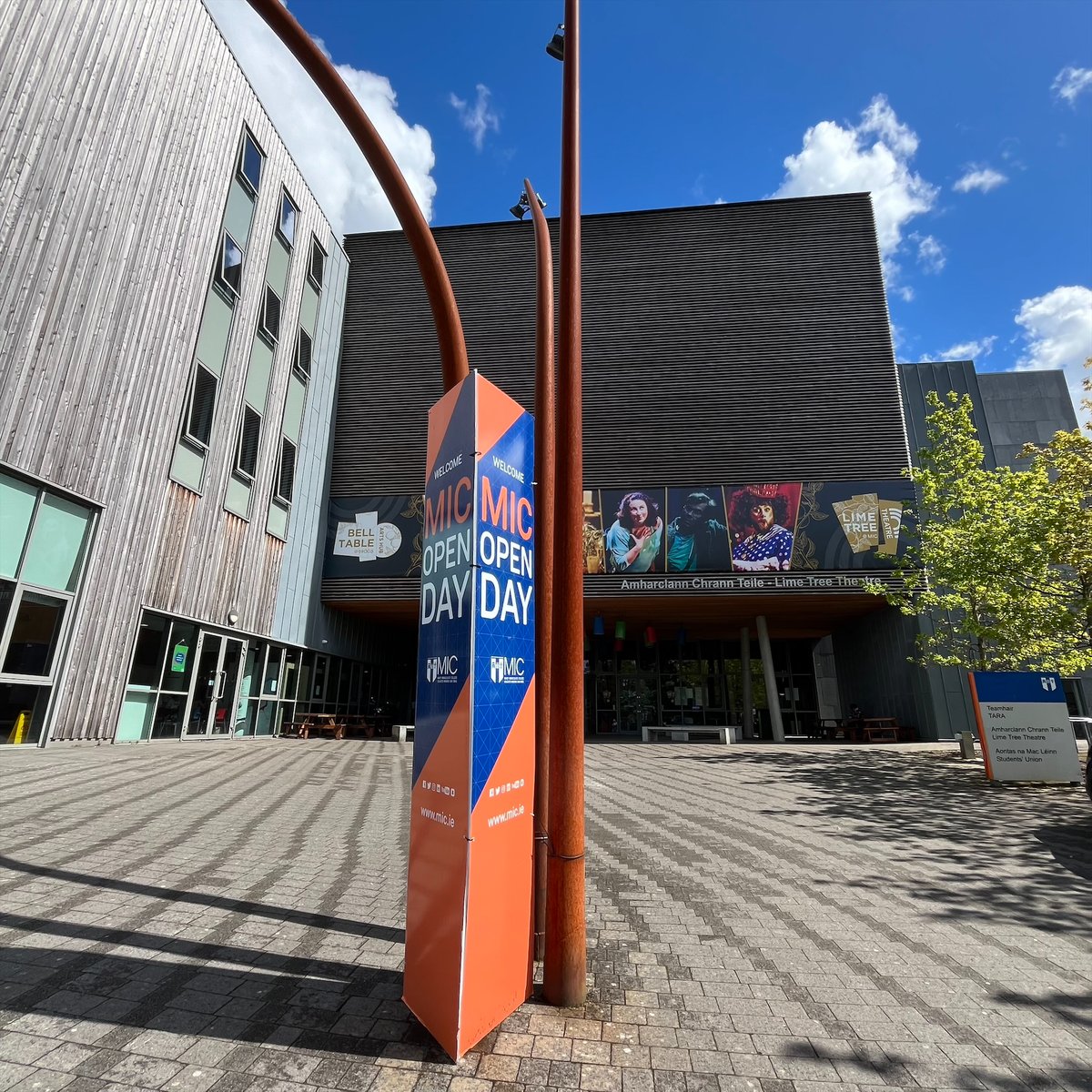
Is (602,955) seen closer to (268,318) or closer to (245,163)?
(268,318)

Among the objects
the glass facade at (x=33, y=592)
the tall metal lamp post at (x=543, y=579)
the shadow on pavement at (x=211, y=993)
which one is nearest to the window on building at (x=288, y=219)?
the glass facade at (x=33, y=592)

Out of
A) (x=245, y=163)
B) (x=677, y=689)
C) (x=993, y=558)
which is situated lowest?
(x=677, y=689)

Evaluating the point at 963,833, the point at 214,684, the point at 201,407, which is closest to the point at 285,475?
the point at 201,407

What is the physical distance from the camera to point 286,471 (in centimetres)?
2022

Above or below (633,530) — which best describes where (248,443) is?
above

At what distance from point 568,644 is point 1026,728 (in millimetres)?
11910

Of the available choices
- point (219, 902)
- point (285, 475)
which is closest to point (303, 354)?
point (285, 475)

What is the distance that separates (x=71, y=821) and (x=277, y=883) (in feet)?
10.3

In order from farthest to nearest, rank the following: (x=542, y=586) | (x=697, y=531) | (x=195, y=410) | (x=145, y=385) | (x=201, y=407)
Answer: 1. (x=697, y=531)
2. (x=201, y=407)
3. (x=195, y=410)
4. (x=145, y=385)
5. (x=542, y=586)

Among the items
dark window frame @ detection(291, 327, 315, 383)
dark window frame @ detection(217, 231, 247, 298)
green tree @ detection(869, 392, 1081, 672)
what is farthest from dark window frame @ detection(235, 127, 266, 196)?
green tree @ detection(869, 392, 1081, 672)

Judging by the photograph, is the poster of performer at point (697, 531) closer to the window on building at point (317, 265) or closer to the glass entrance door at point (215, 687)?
the glass entrance door at point (215, 687)

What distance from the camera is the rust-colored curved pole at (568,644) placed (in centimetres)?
327

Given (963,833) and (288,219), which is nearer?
(963,833)

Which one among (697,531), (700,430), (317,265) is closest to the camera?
(697,531)
